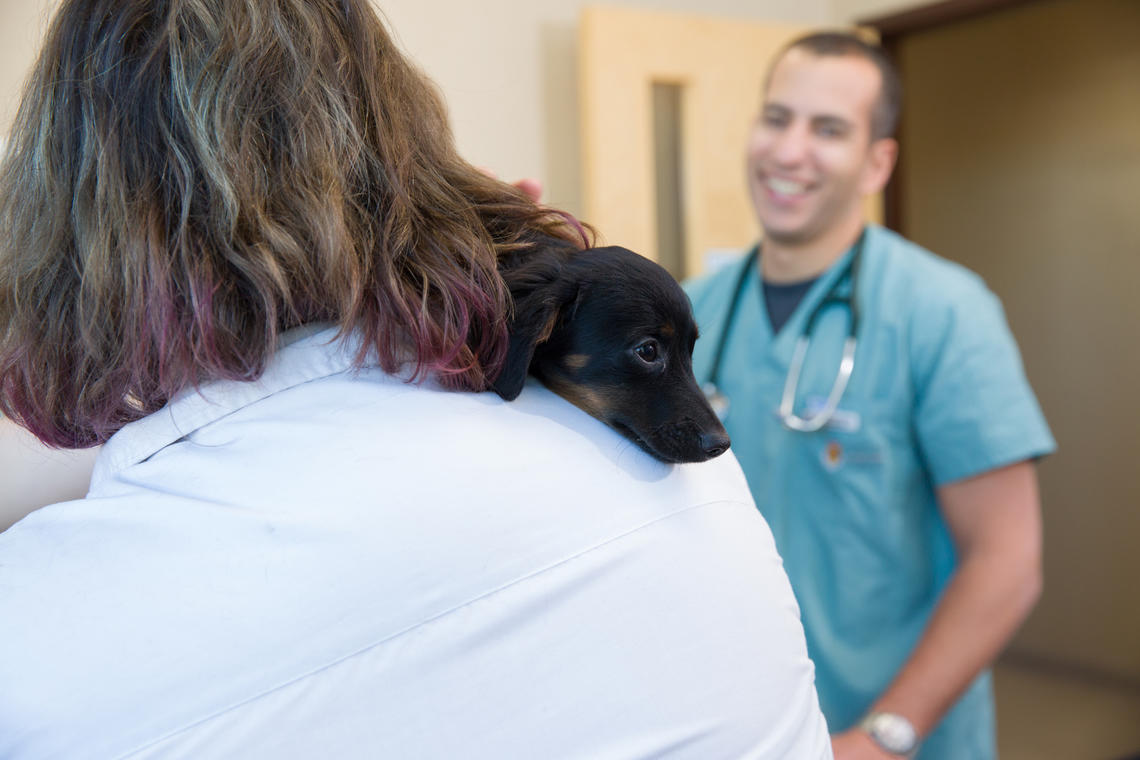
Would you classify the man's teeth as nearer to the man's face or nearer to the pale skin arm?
the man's face

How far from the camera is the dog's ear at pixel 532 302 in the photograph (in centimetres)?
69

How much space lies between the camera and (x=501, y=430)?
61 cm

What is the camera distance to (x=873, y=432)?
5.16 feet

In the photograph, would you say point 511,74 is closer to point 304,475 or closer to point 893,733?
point 893,733

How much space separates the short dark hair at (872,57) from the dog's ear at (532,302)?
1208 millimetres

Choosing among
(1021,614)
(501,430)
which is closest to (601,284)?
(501,430)

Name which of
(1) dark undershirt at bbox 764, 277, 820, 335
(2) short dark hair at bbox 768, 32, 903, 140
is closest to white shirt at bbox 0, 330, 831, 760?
(1) dark undershirt at bbox 764, 277, 820, 335

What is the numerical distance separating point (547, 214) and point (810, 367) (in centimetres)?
Result: 97

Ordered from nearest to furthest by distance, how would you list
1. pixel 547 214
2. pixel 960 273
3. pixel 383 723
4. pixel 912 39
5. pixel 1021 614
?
pixel 383 723, pixel 547 214, pixel 1021 614, pixel 960 273, pixel 912 39

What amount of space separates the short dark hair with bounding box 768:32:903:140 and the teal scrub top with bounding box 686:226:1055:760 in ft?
0.98

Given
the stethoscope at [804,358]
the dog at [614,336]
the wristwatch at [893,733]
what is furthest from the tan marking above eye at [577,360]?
the wristwatch at [893,733]

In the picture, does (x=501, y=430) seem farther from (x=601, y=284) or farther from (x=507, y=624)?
(x=601, y=284)

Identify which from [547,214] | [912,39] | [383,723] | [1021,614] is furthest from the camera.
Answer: [912,39]

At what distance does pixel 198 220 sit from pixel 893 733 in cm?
118
